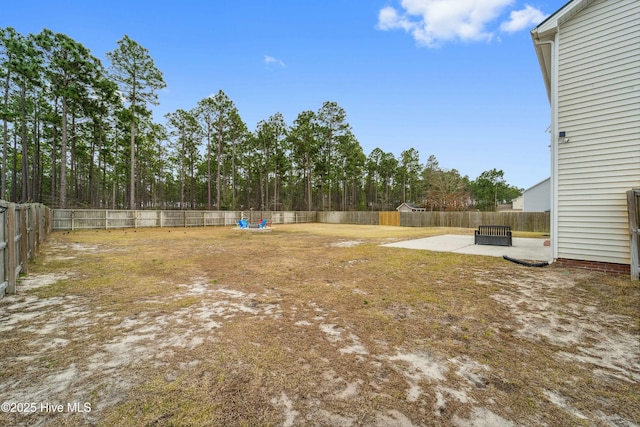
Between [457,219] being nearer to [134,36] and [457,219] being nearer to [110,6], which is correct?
[110,6]

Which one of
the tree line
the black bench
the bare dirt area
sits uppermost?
the tree line

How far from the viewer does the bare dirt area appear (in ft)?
5.38

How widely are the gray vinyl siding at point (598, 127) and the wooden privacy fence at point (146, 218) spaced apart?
23.8 metres

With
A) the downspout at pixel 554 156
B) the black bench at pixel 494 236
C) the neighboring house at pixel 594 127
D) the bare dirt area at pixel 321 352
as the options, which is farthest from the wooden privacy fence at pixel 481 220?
the bare dirt area at pixel 321 352

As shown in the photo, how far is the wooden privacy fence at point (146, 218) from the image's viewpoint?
16.6 metres

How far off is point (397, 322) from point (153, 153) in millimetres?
44638

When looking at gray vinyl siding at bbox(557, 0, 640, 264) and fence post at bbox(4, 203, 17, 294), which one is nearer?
fence post at bbox(4, 203, 17, 294)

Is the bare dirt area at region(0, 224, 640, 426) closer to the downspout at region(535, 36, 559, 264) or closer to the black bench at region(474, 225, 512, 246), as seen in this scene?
the downspout at region(535, 36, 559, 264)

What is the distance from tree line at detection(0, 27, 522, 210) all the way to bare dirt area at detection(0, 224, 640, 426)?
61.7 feet

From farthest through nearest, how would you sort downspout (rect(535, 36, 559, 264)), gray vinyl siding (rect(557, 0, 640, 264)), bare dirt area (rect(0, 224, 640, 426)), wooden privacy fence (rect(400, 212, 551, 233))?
wooden privacy fence (rect(400, 212, 551, 233)), downspout (rect(535, 36, 559, 264)), gray vinyl siding (rect(557, 0, 640, 264)), bare dirt area (rect(0, 224, 640, 426))

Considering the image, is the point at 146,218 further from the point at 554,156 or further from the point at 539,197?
the point at 539,197

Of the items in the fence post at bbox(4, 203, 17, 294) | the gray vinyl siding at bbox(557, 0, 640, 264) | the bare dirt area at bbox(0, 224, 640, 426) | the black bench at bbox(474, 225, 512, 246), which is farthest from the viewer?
the black bench at bbox(474, 225, 512, 246)

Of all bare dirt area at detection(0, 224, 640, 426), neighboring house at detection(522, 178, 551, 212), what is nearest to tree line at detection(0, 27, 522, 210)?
neighboring house at detection(522, 178, 551, 212)

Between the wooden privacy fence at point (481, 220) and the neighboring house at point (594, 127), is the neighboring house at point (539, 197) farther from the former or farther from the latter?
the neighboring house at point (594, 127)
